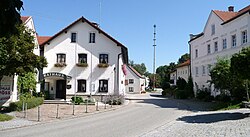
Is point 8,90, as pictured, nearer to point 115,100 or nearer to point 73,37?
point 115,100

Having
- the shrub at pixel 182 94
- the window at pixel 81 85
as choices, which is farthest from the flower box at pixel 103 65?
the shrub at pixel 182 94

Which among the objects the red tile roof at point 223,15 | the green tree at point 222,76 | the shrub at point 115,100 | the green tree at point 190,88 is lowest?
the shrub at point 115,100

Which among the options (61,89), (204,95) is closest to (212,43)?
(204,95)

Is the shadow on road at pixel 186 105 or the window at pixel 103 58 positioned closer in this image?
the shadow on road at pixel 186 105

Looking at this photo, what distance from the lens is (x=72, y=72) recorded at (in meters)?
33.1

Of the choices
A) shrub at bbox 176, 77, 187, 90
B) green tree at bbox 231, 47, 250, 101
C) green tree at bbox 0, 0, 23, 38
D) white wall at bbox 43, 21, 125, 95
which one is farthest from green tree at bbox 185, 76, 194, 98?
green tree at bbox 0, 0, 23, 38

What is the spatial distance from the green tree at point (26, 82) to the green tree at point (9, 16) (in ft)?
64.0

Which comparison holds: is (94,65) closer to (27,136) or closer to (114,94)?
(114,94)

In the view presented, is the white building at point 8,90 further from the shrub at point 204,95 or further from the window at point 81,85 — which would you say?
the shrub at point 204,95

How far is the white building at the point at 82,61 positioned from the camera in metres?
Result: 32.7

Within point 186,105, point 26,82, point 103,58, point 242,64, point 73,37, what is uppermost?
point 73,37

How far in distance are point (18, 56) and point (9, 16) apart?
1354 centimetres

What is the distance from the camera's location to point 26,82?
26.2m

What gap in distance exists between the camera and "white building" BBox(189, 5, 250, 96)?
30.6 metres
